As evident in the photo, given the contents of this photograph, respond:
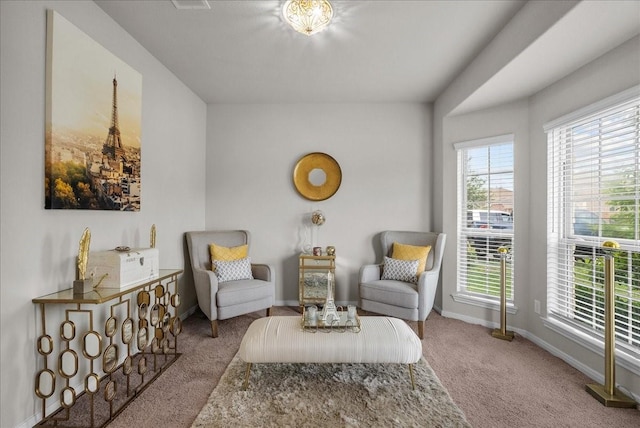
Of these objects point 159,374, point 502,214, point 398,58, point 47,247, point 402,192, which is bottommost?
point 159,374

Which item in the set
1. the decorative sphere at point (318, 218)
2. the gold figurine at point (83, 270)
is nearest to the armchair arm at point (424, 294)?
the decorative sphere at point (318, 218)

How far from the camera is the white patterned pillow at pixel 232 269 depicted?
3.41 meters

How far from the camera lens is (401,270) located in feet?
11.6

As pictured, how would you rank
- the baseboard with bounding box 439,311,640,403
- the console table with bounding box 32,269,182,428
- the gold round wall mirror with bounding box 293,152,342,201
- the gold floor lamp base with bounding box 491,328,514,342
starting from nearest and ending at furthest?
the console table with bounding box 32,269,182,428 → the baseboard with bounding box 439,311,640,403 → the gold floor lamp base with bounding box 491,328,514,342 → the gold round wall mirror with bounding box 293,152,342,201

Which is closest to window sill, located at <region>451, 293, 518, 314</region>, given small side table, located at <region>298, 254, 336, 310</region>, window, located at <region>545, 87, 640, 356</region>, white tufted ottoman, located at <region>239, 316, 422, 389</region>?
window, located at <region>545, 87, 640, 356</region>

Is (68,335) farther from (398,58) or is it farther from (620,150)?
(620,150)

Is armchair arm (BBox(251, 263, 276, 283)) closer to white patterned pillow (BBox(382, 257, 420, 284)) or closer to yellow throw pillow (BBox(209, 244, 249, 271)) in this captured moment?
yellow throw pillow (BBox(209, 244, 249, 271))

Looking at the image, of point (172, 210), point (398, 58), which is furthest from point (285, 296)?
point (398, 58)

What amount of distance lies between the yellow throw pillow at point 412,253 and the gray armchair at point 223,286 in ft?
5.05

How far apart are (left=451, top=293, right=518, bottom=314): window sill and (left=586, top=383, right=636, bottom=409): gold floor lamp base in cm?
113

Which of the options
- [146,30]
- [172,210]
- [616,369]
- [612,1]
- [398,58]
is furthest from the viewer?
[172,210]

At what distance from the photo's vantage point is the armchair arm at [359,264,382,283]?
3506mm

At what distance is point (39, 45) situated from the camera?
5.82 ft

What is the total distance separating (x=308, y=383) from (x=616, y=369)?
2195 mm
